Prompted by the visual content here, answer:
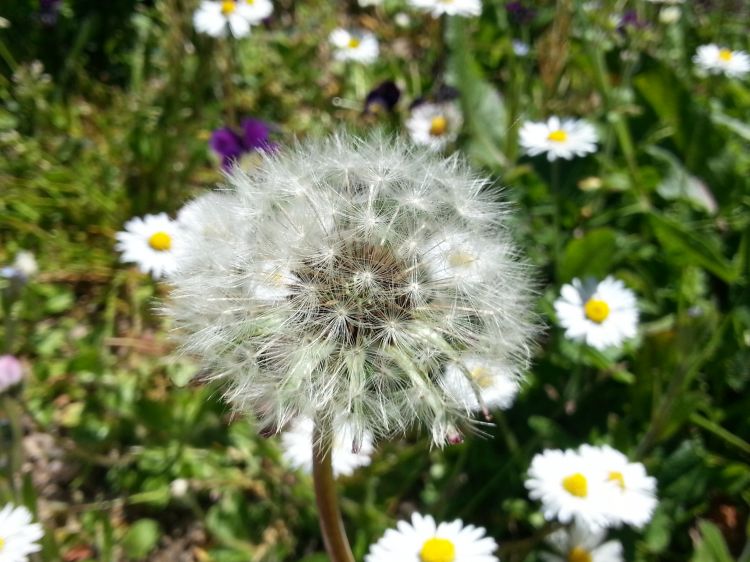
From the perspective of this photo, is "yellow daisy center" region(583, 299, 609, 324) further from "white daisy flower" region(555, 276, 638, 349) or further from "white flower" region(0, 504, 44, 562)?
"white flower" region(0, 504, 44, 562)

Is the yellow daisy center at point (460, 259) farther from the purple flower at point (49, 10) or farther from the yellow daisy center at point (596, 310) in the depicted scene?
the purple flower at point (49, 10)

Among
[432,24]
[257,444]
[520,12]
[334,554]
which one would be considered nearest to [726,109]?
[520,12]

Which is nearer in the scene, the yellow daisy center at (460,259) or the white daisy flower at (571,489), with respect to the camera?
the yellow daisy center at (460,259)

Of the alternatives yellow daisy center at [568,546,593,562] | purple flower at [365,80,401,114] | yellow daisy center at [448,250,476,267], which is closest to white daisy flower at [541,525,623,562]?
yellow daisy center at [568,546,593,562]

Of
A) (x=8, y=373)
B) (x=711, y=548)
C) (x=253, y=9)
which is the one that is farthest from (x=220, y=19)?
(x=711, y=548)

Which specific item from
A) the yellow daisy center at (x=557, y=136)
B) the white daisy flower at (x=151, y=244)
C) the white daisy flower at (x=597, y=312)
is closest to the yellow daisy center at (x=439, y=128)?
the yellow daisy center at (x=557, y=136)

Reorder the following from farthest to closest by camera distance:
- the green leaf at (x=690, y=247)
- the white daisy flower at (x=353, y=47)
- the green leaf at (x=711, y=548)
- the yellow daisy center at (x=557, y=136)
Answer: the white daisy flower at (x=353, y=47) < the yellow daisy center at (x=557, y=136) < the green leaf at (x=690, y=247) < the green leaf at (x=711, y=548)

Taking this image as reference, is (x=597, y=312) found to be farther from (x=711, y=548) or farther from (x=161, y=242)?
(x=161, y=242)
